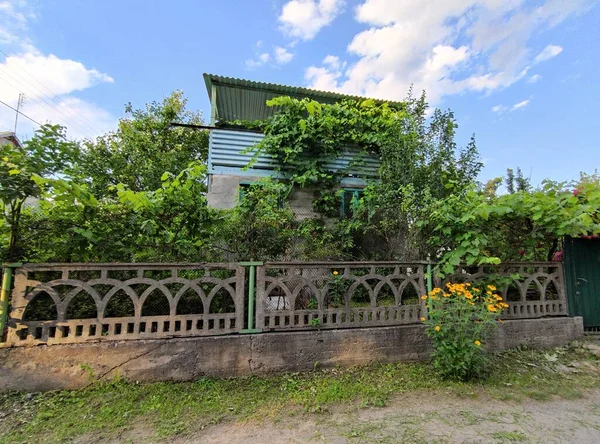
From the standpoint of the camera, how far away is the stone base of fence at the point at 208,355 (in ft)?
9.31

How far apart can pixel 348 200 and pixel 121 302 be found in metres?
4.92

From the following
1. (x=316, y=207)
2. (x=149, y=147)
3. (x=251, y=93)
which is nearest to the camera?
(x=316, y=207)

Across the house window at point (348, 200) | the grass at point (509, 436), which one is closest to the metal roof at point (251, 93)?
the house window at point (348, 200)

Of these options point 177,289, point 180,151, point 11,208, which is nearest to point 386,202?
point 177,289

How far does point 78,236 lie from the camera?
3264 mm

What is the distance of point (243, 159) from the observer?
650 cm

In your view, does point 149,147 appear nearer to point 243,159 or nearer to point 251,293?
point 243,159

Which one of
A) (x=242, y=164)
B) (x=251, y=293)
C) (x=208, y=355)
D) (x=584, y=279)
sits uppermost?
(x=242, y=164)

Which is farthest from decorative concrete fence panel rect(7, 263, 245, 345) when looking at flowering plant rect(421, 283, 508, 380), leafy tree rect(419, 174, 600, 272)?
leafy tree rect(419, 174, 600, 272)

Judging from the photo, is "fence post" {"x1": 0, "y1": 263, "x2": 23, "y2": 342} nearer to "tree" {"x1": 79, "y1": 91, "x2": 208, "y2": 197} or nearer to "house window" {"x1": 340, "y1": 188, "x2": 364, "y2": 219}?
"house window" {"x1": 340, "y1": 188, "x2": 364, "y2": 219}

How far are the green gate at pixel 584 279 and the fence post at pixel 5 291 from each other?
740cm

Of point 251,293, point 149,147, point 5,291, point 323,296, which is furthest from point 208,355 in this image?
point 149,147

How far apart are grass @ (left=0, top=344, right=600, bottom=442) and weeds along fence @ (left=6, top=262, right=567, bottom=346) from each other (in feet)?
1.74

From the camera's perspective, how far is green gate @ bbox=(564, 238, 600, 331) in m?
4.50
